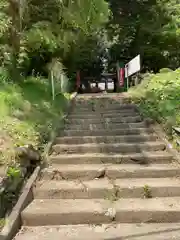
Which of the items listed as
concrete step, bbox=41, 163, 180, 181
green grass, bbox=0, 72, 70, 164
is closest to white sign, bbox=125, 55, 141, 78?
green grass, bbox=0, 72, 70, 164

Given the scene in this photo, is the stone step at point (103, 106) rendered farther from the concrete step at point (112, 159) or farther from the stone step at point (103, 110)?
the concrete step at point (112, 159)

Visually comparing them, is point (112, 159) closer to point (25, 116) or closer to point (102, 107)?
point (25, 116)

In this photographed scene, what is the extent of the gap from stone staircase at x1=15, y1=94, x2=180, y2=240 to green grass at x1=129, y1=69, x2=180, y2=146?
44 cm

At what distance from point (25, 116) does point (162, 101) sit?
3.16m

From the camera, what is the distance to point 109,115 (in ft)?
25.0

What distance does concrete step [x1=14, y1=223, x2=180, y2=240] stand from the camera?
10.7 feet

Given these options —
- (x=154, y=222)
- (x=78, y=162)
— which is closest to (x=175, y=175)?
(x=154, y=222)

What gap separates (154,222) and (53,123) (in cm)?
352

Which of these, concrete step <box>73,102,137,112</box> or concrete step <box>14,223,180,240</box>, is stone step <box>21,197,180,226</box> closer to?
concrete step <box>14,223,180,240</box>

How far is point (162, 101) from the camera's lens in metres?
7.04

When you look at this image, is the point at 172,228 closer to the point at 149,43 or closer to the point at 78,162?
the point at 78,162

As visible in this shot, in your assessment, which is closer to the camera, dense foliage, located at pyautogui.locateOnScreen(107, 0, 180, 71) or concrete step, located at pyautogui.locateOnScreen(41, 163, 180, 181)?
concrete step, located at pyautogui.locateOnScreen(41, 163, 180, 181)

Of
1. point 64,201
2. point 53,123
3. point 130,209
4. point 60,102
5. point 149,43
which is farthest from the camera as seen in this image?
point 149,43

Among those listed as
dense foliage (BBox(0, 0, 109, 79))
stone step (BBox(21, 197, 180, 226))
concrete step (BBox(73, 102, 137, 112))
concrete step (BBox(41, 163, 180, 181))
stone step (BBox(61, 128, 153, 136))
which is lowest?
stone step (BBox(21, 197, 180, 226))
